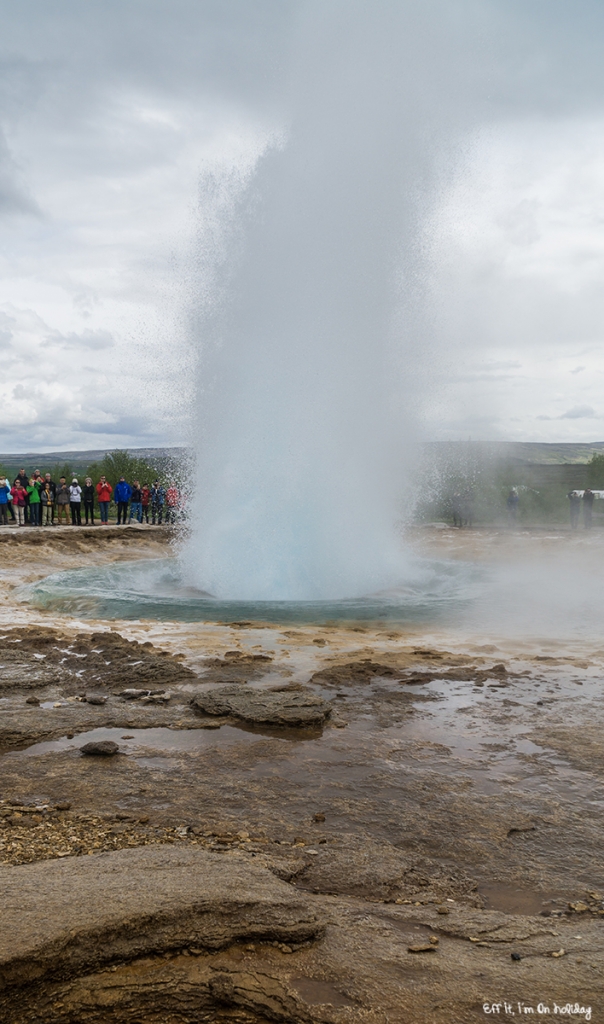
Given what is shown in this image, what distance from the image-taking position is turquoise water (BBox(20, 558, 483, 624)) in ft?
30.3

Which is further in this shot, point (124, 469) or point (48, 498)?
point (124, 469)

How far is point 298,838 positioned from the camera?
10.3 feet

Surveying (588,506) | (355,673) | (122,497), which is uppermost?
(122,497)

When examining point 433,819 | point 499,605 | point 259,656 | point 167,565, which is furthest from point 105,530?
point 433,819

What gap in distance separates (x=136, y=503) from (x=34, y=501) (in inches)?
170

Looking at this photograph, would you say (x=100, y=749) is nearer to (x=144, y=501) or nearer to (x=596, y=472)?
(x=144, y=501)

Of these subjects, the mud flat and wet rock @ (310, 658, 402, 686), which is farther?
wet rock @ (310, 658, 402, 686)

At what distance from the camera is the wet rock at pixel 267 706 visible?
4.84 m

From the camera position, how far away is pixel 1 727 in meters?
4.56

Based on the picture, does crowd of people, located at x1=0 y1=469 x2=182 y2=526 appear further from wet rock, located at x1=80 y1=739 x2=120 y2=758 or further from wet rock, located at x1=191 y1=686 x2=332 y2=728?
wet rock, located at x1=80 y1=739 x2=120 y2=758

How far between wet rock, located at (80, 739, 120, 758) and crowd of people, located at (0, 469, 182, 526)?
12624 mm

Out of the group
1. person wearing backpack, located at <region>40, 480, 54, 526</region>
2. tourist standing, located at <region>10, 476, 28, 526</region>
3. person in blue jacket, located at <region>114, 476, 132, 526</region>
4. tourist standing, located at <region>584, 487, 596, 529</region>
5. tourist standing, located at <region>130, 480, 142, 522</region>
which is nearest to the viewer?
tourist standing, located at <region>10, 476, 28, 526</region>

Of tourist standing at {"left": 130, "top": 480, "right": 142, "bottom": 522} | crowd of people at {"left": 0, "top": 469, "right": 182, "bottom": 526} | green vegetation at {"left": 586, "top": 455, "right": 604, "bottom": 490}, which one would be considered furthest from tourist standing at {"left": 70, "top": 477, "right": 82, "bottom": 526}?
green vegetation at {"left": 586, "top": 455, "right": 604, "bottom": 490}

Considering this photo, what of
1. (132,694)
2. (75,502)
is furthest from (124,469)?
(132,694)
